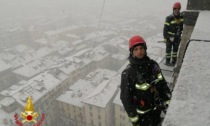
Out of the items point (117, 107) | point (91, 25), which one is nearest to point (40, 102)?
point (117, 107)

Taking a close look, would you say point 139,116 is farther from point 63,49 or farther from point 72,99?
point 63,49

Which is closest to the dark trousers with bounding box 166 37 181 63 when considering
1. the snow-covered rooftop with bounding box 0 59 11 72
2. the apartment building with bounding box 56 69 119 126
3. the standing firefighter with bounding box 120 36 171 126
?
the standing firefighter with bounding box 120 36 171 126

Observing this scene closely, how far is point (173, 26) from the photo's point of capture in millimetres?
7461

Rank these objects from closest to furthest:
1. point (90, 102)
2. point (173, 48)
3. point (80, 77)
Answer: point (173, 48) < point (90, 102) < point (80, 77)

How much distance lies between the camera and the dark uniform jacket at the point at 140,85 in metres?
3.63

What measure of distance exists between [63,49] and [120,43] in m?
12.7

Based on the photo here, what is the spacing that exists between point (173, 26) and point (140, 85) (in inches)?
178

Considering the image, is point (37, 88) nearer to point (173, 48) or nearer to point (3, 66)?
point (3, 66)

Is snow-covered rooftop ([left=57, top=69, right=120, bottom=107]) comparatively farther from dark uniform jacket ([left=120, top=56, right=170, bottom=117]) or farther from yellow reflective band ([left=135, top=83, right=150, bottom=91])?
yellow reflective band ([left=135, top=83, right=150, bottom=91])

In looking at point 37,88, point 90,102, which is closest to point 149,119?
point 90,102

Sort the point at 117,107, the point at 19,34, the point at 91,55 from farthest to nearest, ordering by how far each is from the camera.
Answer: the point at 19,34 → the point at 91,55 → the point at 117,107

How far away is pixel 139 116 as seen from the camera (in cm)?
390

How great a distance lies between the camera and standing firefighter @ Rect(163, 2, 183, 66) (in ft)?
23.9

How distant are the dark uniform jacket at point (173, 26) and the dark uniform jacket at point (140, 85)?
416cm
